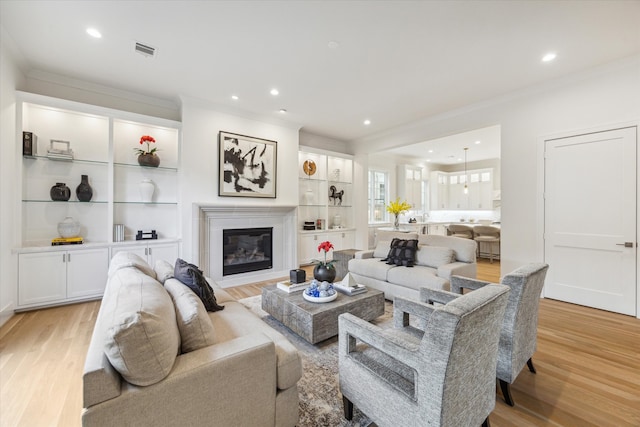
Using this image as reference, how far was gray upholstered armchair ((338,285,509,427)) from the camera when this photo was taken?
3.56ft

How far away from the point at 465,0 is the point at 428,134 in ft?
9.93

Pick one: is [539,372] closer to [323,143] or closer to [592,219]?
[592,219]

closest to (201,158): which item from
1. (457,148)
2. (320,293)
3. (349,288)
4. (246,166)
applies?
(246,166)

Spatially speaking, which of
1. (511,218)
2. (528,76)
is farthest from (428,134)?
(511,218)

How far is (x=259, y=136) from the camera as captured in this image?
4.92m

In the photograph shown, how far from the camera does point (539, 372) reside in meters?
2.13

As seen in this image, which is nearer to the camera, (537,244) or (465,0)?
(465,0)

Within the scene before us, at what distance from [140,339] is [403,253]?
3.41 meters

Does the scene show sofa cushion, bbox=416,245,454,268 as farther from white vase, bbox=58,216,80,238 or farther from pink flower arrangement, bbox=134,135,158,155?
white vase, bbox=58,216,80,238

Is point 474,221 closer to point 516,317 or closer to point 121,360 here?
point 516,317

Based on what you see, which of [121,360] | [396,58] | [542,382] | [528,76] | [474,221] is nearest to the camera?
[121,360]

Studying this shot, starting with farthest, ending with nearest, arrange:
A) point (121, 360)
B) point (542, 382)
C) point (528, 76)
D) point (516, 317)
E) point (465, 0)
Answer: point (528, 76), point (465, 0), point (542, 382), point (516, 317), point (121, 360)

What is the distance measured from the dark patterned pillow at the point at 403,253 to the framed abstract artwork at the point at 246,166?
243 centimetres

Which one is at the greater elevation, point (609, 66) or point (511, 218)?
point (609, 66)
